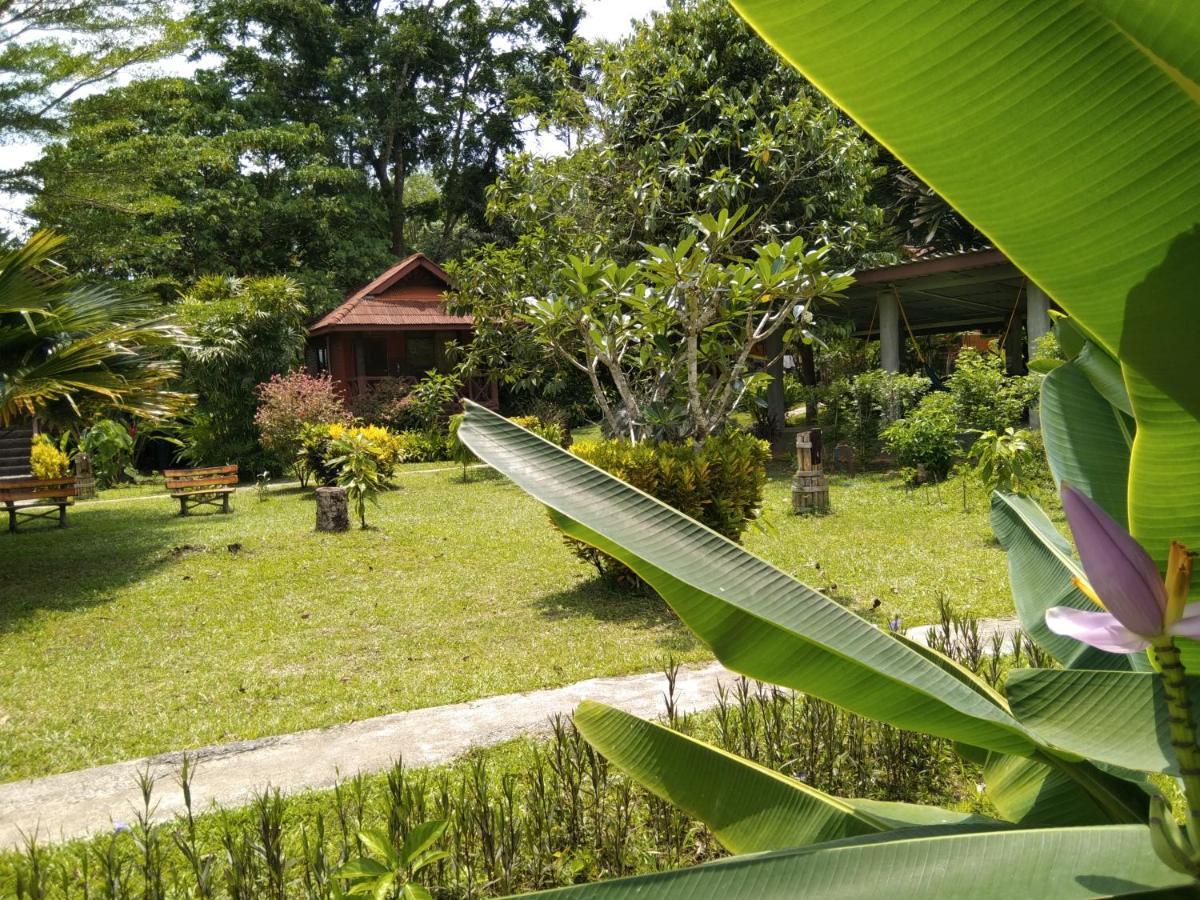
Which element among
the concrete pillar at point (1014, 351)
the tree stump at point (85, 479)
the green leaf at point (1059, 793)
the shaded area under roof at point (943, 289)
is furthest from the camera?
the concrete pillar at point (1014, 351)

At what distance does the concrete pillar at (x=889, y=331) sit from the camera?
1575 centimetres

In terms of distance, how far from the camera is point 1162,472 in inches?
22.2

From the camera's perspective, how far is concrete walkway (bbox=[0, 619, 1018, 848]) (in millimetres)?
3668

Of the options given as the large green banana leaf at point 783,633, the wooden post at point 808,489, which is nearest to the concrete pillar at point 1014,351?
the wooden post at point 808,489

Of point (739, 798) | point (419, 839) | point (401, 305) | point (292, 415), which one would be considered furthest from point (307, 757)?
point (401, 305)

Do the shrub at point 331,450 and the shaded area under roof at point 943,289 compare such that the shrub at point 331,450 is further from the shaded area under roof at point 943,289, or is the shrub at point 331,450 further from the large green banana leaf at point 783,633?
the large green banana leaf at point 783,633

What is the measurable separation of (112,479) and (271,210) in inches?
425

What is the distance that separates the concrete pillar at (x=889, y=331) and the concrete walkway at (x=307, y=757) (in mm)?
11407

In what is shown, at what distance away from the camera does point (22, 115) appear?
13812mm

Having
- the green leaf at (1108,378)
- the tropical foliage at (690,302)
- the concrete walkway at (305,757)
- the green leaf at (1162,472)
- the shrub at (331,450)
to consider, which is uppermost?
the tropical foliage at (690,302)

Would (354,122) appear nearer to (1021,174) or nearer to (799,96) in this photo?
(799,96)

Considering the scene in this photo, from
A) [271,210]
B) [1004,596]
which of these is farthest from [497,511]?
[271,210]

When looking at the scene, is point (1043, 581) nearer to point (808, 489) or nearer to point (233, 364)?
point (808, 489)

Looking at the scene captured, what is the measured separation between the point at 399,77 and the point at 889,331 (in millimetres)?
21230
